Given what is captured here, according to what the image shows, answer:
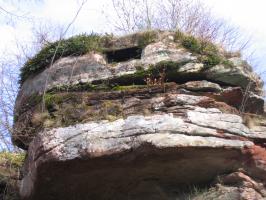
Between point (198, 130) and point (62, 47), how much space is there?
7.82 ft

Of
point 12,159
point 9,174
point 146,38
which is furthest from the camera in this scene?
point 12,159

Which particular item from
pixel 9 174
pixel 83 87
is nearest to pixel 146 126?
pixel 83 87

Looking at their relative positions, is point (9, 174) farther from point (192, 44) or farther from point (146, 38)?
point (192, 44)

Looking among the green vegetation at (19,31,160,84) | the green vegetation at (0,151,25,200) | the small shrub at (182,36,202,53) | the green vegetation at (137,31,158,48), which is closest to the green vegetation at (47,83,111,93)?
the green vegetation at (19,31,160,84)

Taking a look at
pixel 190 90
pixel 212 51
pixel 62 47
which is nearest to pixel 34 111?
pixel 62 47

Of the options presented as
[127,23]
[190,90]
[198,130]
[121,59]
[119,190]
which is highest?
[127,23]

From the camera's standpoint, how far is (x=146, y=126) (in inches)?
234

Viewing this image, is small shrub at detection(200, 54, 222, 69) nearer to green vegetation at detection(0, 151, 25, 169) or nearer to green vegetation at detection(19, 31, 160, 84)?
green vegetation at detection(19, 31, 160, 84)

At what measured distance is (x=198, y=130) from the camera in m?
5.96

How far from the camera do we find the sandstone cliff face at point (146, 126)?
5.93 metres

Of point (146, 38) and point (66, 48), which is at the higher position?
point (146, 38)

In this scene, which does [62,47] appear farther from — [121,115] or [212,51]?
[212,51]

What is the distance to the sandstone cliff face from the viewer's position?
234 inches

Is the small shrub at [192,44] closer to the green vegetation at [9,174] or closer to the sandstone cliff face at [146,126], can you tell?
the sandstone cliff face at [146,126]
